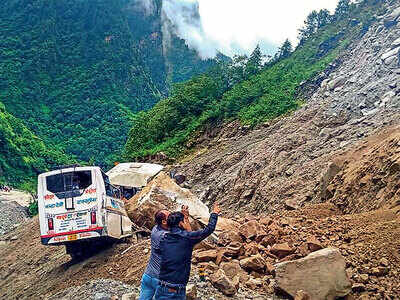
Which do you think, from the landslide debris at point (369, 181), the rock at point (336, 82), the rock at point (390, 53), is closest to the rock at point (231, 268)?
the landslide debris at point (369, 181)

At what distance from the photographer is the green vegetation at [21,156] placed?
5888cm

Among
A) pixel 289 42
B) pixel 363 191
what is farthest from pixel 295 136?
pixel 289 42

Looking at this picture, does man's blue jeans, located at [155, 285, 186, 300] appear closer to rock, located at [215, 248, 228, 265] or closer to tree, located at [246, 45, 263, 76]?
rock, located at [215, 248, 228, 265]

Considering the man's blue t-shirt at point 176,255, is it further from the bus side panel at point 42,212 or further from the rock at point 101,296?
the bus side panel at point 42,212

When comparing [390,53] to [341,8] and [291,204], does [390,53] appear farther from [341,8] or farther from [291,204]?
[341,8]

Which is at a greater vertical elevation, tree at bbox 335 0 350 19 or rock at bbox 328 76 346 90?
tree at bbox 335 0 350 19

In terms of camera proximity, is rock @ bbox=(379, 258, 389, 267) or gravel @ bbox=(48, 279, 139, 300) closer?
rock @ bbox=(379, 258, 389, 267)

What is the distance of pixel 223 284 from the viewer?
708 centimetres

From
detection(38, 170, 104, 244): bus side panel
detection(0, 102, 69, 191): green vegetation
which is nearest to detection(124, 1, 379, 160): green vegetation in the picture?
detection(38, 170, 104, 244): bus side panel

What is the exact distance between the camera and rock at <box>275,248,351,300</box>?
6566mm

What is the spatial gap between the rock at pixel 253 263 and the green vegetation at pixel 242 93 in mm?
20222

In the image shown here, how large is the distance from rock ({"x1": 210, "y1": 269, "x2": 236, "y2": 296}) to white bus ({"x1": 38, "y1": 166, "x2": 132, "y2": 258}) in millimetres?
4180

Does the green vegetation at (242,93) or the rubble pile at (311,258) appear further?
the green vegetation at (242,93)

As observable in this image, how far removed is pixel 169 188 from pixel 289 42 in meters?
41.9
